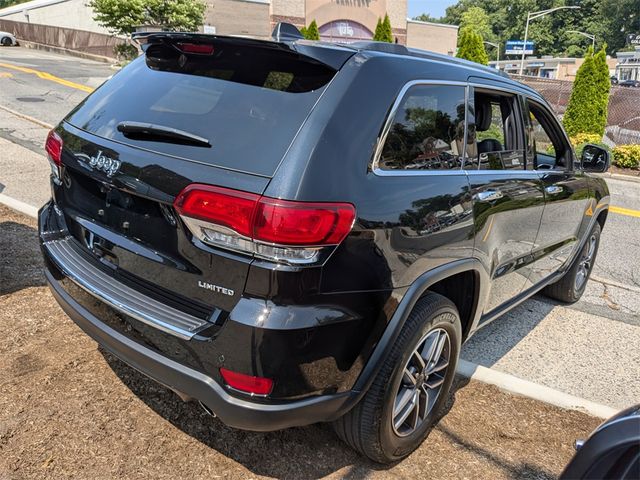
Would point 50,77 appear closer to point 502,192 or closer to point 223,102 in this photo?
point 223,102

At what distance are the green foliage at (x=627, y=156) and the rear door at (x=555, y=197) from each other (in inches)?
401

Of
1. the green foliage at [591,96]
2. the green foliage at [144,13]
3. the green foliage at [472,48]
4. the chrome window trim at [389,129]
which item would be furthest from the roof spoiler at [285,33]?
the green foliage at [144,13]

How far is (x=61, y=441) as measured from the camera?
2613 millimetres

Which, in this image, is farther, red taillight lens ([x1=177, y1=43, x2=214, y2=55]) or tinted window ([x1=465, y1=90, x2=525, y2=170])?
tinted window ([x1=465, y1=90, x2=525, y2=170])

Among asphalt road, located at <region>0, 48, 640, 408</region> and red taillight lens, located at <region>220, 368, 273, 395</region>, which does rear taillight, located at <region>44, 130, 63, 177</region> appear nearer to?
red taillight lens, located at <region>220, 368, 273, 395</region>

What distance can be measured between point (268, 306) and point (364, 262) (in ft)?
1.39

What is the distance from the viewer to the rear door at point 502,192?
2.92 m

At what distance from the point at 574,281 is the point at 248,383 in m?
3.72

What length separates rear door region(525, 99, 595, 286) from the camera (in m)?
3.70

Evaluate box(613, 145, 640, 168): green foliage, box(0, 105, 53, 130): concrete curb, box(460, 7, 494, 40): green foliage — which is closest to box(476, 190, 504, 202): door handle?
box(0, 105, 53, 130): concrete curb

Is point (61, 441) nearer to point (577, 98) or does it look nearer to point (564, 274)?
point (564, 274)

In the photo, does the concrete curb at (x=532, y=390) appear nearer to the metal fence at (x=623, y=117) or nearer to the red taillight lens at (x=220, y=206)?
the red taillight lens at (x=220, y=206)

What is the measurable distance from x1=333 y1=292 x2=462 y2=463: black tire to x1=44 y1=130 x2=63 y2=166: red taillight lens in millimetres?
1896

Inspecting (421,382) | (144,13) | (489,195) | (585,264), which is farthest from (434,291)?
(144,13)
